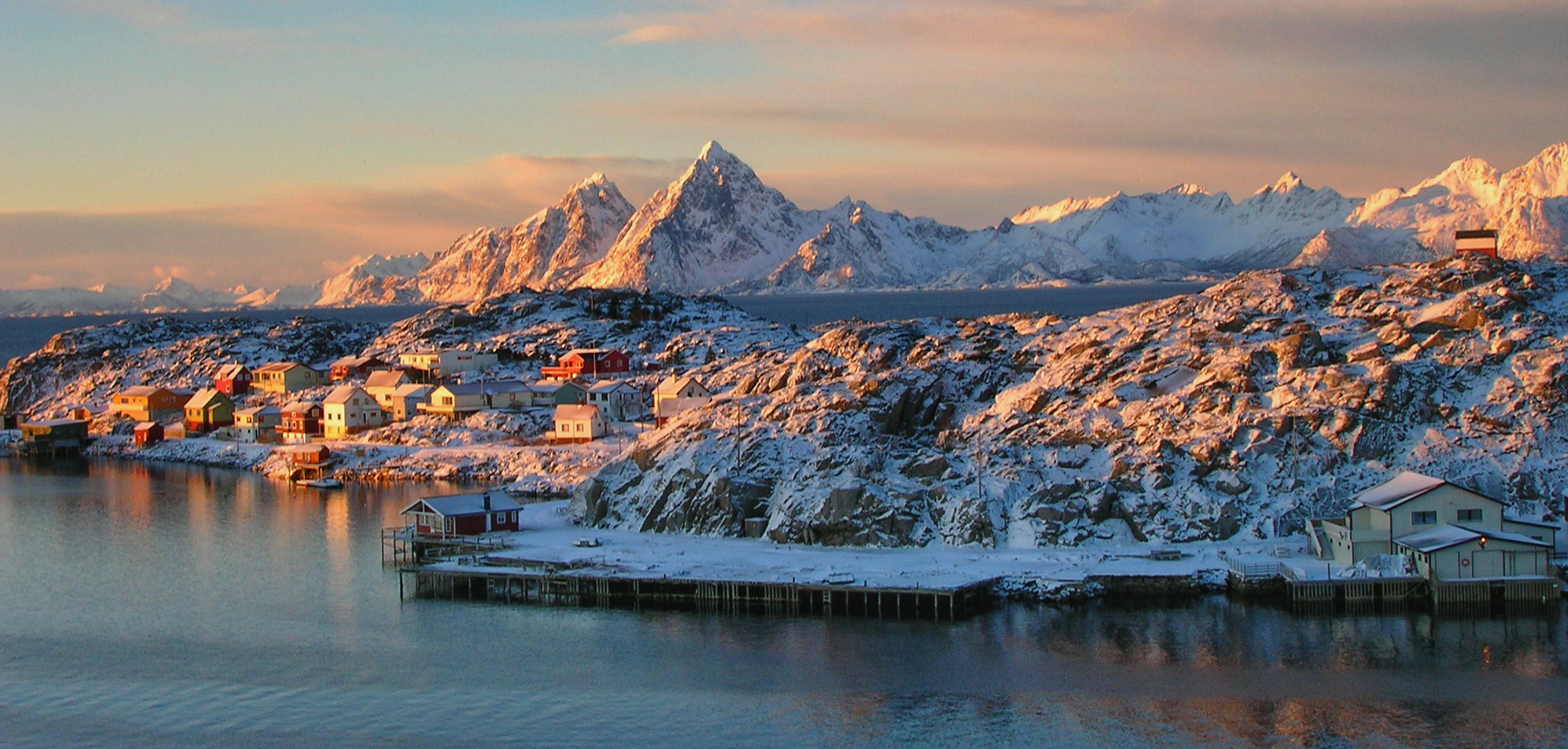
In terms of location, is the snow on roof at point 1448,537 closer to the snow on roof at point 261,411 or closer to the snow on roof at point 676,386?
the snow on roof at point 676,386

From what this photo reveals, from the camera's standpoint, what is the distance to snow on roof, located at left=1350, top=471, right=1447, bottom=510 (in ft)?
176

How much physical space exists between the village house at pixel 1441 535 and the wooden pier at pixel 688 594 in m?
13.4

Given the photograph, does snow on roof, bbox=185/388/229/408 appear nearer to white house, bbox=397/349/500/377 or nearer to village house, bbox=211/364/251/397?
village house, bbox=211/364/251/397

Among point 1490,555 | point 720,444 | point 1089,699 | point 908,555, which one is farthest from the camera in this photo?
point 720,444

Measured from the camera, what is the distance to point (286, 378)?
116 meters

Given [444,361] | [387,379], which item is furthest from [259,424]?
[444,361]

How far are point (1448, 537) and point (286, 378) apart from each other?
8987 cm

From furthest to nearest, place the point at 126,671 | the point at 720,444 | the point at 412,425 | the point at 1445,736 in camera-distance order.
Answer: the point at 412,425 → the point at 720,444 → the point at 126,671 → the point at 1445,736

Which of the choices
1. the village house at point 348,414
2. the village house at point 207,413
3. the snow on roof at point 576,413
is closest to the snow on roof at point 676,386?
the snow on roof at point 576,413

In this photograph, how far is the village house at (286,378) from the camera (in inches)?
4579

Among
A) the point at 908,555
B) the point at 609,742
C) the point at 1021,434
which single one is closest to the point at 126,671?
the point at 609,742

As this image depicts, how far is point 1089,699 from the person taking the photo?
40.4m

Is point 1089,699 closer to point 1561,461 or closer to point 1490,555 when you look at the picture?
point 1490,555

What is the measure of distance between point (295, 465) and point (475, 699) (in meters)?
53.9
